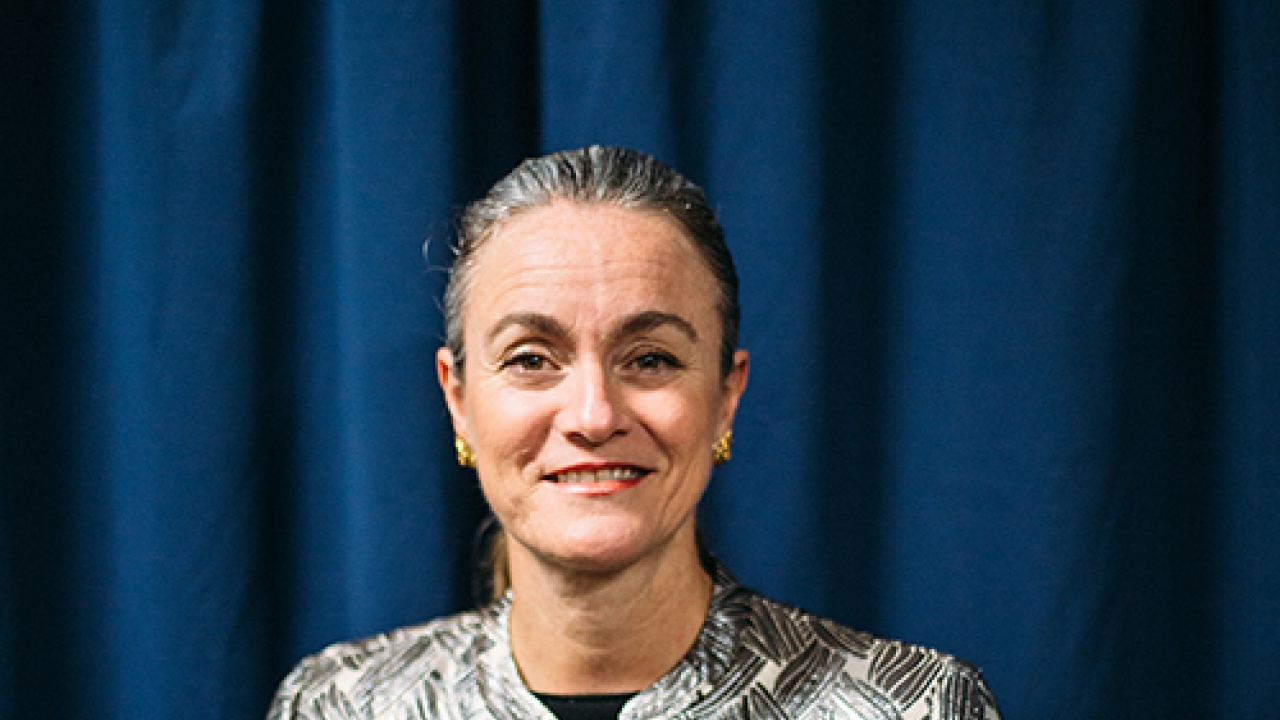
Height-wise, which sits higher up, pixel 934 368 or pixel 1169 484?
pixel 934 368

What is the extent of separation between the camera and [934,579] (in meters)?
1.56

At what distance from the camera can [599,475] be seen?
1120 mm

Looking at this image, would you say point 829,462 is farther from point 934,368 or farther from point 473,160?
point 473,160

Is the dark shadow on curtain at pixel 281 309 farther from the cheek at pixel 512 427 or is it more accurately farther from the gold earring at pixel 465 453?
the cheek at pixel 512 427

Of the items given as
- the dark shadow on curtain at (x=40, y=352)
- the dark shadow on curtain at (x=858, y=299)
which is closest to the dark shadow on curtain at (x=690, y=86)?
the dark shadow on curtain at (x=858, y=299)

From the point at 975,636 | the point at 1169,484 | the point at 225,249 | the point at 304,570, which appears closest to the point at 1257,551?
the point at 1169,484

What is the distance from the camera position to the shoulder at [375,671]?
1.30 m

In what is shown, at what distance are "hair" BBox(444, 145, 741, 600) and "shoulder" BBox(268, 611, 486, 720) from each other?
0.35m

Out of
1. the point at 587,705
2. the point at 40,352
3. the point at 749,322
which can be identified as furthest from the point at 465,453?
the point at 40,352

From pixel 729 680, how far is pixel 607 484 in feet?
0.96

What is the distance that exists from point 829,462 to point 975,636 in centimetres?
33

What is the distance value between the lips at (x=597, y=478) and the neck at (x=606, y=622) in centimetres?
11

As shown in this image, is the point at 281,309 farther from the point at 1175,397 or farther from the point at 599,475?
the point at 1175,397

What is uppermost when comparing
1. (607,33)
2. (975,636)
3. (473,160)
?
(607,33)
